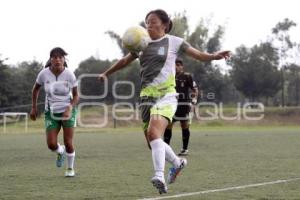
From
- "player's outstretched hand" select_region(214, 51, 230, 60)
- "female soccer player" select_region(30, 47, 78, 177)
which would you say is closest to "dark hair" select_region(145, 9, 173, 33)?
"player's outstretched hand" select_region(214, 51, 230, 60)

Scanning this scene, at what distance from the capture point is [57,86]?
949cm

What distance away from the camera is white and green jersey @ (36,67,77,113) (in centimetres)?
944

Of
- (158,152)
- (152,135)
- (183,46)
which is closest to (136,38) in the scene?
(183,46)

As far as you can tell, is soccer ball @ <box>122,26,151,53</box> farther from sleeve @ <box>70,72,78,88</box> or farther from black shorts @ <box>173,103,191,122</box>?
black shorts @ <box>173,103,191,122</box>

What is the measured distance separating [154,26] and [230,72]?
2852 inches

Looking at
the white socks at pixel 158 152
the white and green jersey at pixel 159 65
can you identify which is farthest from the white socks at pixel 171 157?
the white and green jersey at pixel 159 65

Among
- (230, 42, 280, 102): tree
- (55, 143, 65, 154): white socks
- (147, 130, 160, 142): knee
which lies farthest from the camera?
(230, 42, 280, 102): tree

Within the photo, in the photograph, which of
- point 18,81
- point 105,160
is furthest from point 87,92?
point 105,160

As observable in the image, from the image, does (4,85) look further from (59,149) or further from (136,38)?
(136,38)

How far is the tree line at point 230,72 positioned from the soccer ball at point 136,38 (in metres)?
56.2

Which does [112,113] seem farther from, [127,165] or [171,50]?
[171,50]

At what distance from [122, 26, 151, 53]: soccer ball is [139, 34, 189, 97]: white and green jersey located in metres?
0.09

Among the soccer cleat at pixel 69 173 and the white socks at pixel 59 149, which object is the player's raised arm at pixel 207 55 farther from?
the white socks at pixel 59 149

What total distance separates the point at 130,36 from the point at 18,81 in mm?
58507
